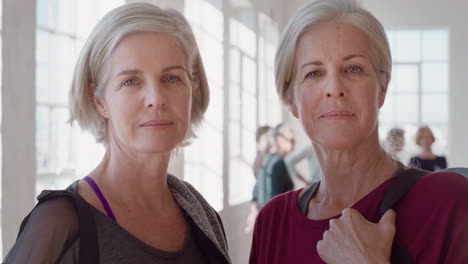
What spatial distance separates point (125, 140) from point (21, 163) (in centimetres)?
194

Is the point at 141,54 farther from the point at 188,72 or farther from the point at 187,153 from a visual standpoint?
the point at 187,153

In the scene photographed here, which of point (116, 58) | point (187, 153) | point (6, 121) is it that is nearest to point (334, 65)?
point (116, 58)

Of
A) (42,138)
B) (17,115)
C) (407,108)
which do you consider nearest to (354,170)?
(17,115)

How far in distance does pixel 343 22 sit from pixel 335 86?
21cm

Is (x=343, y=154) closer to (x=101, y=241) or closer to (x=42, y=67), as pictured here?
(x=101, y=241)

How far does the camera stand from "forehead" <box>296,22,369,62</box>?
184 cm

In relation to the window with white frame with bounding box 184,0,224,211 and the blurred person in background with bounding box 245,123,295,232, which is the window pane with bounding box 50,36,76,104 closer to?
the blurred person in background with bounding box 245,123,295,232

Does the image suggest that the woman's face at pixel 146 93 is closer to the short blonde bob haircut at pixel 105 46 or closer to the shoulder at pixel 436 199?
the short blonde bob haircut at pixel 105 46

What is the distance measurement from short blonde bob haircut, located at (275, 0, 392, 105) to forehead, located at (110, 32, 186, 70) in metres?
0.39

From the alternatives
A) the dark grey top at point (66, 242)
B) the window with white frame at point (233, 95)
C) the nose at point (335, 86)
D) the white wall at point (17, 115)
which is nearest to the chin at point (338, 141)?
the nose at point (335, 86)

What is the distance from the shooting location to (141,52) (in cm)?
181

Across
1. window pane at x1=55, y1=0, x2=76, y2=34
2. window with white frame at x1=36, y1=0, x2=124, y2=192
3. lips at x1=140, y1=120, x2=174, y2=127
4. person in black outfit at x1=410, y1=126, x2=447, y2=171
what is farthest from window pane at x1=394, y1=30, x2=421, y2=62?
lips at x1=140, y1=120, x2=174, y2=127

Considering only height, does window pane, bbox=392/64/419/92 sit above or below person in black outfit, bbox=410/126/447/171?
above

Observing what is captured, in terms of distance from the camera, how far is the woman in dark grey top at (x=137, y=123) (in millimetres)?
1781
